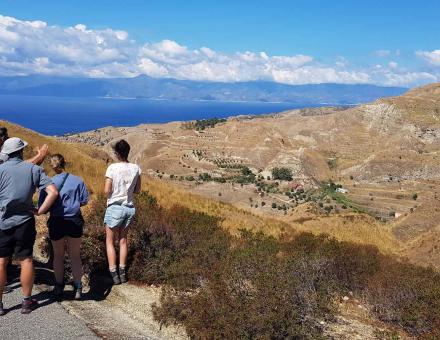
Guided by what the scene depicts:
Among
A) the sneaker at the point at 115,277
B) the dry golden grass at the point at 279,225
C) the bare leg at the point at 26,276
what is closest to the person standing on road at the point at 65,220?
the bare leg at the point at 26,276

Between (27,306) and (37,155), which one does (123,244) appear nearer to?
(27,306)

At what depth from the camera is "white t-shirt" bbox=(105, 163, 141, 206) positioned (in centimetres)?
752

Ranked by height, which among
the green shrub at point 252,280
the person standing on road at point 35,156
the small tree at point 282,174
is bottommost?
the small tree at point 282,174

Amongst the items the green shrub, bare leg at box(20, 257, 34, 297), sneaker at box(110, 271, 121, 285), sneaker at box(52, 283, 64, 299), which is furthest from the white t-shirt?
bare leg at box(20, 257, 34, 297)

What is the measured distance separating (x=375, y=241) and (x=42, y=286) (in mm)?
14307

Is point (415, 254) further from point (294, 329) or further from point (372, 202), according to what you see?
point (372, 202)

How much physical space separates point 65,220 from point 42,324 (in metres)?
1.45

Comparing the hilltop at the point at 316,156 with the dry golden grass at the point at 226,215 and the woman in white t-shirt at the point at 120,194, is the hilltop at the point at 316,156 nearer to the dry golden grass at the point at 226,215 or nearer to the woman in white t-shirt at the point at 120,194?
the dry golden grass at the point at 226,215

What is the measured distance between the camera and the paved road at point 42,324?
570 centimetres

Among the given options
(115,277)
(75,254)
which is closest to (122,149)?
(75,254)

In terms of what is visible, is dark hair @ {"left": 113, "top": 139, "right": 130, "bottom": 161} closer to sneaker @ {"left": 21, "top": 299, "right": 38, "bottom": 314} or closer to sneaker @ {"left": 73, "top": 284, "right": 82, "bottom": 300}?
sneaker @ {"left": 73, "top": 284, "right": 82, "bottom": 300}

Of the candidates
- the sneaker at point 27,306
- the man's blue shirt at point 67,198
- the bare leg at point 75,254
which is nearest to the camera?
the sneaker at point 27,306

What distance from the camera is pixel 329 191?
11212 cm

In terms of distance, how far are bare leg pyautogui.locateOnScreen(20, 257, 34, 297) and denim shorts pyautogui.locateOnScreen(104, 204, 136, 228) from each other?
1.49m
